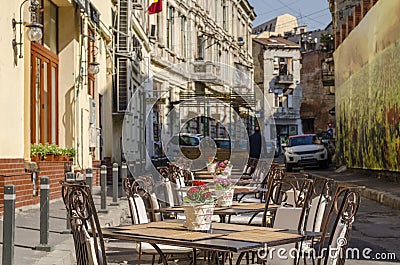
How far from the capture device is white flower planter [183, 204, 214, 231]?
216 inches

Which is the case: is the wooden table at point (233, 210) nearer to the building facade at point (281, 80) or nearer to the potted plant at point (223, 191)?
the potted plant at point (223, 191)

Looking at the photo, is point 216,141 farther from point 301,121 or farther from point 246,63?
point 301,121

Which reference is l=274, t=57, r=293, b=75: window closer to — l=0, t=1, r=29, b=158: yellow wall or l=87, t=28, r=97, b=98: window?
l=87, t=28, r=97, b=98: window

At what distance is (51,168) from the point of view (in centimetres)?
1414

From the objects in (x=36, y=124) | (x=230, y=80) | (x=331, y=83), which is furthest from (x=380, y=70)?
(x=230, y=80)

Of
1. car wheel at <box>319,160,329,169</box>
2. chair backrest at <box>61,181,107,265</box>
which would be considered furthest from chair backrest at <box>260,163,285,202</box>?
car wheel at <box>319,160,329,169</box>

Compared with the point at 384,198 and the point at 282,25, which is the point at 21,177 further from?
the point at 282,25

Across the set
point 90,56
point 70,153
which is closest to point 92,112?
point 90,56

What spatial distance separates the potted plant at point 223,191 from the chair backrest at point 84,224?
2947 millimetres

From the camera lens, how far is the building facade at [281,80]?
241ft

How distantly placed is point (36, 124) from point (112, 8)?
964 cm

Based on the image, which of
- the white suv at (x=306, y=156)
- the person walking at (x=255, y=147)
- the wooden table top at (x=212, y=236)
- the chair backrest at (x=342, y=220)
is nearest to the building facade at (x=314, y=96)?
the white suv at (x=306, y=156)

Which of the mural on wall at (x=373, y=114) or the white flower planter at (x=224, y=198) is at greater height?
the mural on wall at (x=373, y=114)

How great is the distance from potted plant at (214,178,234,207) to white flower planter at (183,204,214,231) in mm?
2277
